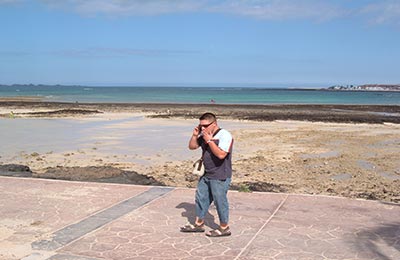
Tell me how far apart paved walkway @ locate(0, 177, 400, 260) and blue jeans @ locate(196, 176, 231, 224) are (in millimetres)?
293

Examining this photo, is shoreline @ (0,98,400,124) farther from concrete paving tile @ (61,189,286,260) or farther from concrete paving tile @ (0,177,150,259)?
concrete paving tile @ (61,189,286,260)

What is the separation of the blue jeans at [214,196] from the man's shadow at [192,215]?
505 millimetres

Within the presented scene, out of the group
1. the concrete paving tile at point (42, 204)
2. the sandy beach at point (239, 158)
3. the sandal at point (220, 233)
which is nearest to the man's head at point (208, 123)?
the sandal at point (220, 233)

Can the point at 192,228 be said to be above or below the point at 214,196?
below

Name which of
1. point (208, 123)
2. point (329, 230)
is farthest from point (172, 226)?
point (329, 230)

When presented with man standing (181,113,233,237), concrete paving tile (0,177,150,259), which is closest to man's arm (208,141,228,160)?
man standing (181,113,233,237)

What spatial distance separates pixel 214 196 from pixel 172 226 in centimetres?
86

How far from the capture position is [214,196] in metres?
5.59

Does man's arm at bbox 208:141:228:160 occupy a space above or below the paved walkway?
above

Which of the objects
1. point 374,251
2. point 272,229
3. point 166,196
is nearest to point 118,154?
point 166,196

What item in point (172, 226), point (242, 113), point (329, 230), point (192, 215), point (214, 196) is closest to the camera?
point (214, 196)

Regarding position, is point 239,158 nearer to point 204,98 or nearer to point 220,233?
point 220,233

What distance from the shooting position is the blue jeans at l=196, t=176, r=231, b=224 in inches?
218

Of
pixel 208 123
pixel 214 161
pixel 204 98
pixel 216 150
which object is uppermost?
pixel 208 123
